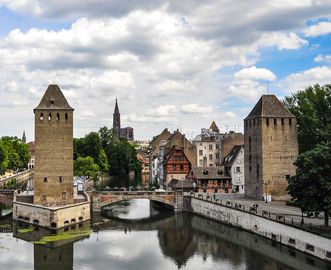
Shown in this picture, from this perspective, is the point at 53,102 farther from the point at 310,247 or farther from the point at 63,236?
the point at 310,247

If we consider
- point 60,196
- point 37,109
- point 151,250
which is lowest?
point 151,250

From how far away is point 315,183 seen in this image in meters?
35.3

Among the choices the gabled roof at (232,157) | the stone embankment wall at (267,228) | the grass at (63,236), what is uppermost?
the gabled roof at (232,157)

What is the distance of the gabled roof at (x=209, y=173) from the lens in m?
67.5

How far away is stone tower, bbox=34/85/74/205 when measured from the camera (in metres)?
52.5

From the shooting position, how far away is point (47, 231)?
46.3 metres

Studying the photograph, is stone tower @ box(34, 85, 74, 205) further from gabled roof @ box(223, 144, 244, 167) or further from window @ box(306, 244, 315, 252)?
window @ box(306, 244, 315, 252)

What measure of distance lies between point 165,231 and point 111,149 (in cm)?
7172

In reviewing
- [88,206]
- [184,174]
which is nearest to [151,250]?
[88,206]

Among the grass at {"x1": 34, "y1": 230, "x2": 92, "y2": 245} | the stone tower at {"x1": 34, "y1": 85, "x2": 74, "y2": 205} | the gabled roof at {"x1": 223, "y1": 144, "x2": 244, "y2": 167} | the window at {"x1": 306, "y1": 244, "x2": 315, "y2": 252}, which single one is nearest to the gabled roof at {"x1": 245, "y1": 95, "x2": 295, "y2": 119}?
the gabled roof at {"x1": 223, "y1": 144, "x2": 244, "y2": 167}

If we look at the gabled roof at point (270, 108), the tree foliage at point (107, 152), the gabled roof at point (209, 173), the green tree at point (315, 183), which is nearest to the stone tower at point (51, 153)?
the gabled roof at point (209, 173)

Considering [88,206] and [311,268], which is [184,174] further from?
[311,268]

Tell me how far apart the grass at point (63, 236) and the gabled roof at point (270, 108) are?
23.6 m

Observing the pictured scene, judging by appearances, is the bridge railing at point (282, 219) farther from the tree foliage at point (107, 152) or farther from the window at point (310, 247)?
the tree foliage at point (107, 152)
